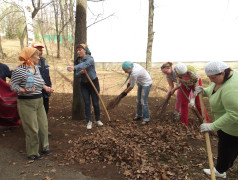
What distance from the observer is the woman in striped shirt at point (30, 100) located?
280 centimetres

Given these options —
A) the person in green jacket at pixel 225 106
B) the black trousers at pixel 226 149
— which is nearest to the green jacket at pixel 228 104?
the person in green jacket at pixel 225 106

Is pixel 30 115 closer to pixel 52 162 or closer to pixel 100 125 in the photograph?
pixel 52 162

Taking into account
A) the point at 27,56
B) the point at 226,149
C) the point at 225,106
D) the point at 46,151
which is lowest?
the point at 46,151

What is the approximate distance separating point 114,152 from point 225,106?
1.93 meters

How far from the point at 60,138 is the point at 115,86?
14.8 feet

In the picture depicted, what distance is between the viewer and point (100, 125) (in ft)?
14.9

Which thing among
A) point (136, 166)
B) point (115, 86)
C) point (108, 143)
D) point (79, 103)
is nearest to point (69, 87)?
point (115, 86)

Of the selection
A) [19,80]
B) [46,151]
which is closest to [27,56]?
[19,80]

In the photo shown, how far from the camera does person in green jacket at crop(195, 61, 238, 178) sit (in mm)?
2051

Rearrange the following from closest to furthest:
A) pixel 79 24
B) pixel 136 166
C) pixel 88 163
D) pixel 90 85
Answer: pixel 136 166
pixel 88 163
pixel 90 85
pixel 79 24

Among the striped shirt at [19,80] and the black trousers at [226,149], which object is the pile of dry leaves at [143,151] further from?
the striped shirt at [19,80]

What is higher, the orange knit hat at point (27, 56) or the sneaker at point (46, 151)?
the orange knit hat at point (27, 56)

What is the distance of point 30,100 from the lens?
2.92 m

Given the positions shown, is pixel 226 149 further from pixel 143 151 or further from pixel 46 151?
pixel 46 151
